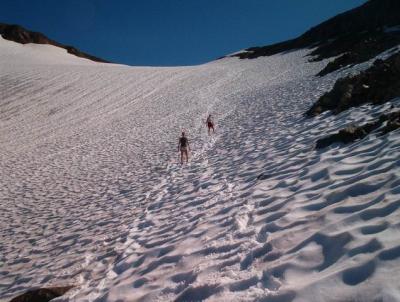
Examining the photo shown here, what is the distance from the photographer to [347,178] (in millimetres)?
5496

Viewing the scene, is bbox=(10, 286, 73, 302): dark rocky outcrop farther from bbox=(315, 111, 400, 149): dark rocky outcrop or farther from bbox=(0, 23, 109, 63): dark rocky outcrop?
bbox=(0, 23, 109, 63): dark rocky outcrop

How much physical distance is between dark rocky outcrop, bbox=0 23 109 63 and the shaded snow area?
60.1 metres

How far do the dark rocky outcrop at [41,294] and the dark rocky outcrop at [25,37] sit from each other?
71370 millimetres

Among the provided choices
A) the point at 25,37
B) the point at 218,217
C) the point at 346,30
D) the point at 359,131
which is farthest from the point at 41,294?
the point at 25,37

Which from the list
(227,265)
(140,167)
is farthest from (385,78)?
(227,265)

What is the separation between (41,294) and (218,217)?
289cm

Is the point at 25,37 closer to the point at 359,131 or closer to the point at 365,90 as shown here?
the point at 365,90

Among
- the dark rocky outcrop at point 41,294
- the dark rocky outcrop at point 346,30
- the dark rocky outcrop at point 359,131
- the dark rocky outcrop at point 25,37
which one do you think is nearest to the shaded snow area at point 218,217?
the dark rocky outcrop at point 41,294

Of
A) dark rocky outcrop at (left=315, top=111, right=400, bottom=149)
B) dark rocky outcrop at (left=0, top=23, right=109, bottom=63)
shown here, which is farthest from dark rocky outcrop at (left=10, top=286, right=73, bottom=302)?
dark rocky outcrop at (left=0, top=23, right=109, bottom=63)

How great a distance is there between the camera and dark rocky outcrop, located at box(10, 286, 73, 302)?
196 inches

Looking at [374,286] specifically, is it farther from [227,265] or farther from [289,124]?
[289,124]

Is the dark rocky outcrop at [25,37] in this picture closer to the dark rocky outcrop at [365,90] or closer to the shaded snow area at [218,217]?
the shaded snow area at [218,217]

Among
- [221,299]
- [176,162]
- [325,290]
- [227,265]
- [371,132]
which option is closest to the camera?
[325,290]

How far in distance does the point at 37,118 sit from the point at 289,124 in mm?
23240
